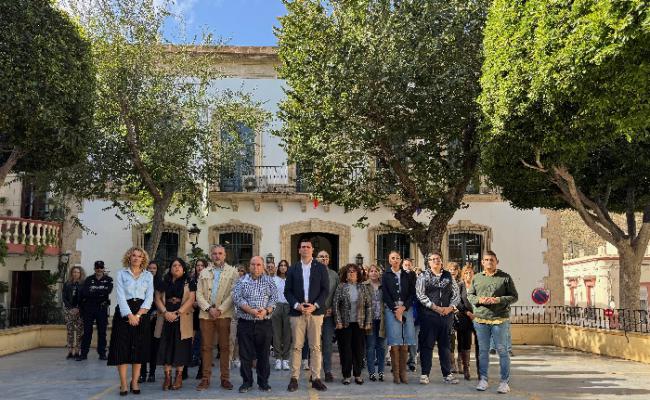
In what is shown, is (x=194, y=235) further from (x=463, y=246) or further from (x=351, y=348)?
(x=351, y=348)

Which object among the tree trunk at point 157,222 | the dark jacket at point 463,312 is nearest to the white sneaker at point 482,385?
the dark jacket at point 463,312

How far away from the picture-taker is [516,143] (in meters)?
12.3

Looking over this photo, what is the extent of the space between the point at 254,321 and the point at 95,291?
5.08m

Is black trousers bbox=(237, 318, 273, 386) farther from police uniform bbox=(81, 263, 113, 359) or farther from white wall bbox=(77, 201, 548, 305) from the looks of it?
white wall bbox=(77, 201, 548, 305)

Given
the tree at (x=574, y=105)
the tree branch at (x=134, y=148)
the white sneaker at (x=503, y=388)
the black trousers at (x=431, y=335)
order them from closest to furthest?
1. the white sneaker at (x=503, y=388)
2. the black trousers at (x=431, y=335)
3. the tree at (x=574, y=105)
4. the tree branch at (x=134, y=148)

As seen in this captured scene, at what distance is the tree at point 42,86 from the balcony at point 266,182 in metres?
8.06

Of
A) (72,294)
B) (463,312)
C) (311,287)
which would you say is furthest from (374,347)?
(72,294)

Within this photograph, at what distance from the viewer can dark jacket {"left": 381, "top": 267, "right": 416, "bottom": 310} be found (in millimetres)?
8945

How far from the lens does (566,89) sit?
35.2 ft

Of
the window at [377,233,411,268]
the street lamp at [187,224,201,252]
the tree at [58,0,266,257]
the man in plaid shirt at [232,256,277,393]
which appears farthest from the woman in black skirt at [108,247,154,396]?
the window at [377,233,411,268]

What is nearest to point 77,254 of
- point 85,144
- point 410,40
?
point 85,144

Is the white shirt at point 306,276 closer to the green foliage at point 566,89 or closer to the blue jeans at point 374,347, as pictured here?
the blue jeans at point 374,347

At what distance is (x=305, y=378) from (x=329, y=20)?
876 cm

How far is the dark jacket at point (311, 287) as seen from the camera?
8.52 meters
